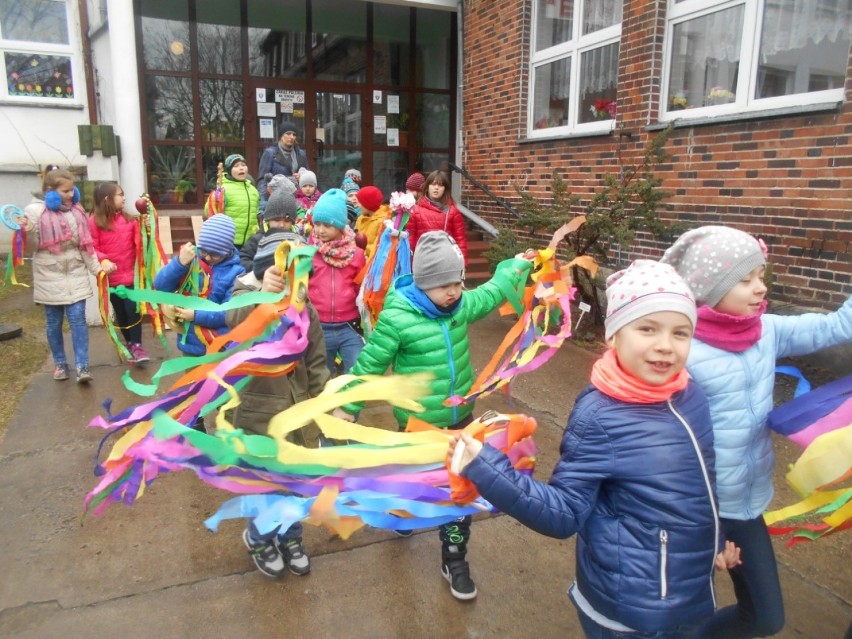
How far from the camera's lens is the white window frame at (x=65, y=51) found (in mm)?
10414

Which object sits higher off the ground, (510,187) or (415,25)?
(415,25)

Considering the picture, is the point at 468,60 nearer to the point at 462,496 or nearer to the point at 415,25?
the point at 415,25

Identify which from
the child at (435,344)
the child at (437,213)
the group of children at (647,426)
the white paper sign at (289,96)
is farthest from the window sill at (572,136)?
the child at (435,344)

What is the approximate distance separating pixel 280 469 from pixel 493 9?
9153mm

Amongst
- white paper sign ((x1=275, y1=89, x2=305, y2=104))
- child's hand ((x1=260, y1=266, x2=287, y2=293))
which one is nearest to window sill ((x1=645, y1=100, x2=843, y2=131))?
child's hand ((x1=260, y1=266, x2=287, y2=293))

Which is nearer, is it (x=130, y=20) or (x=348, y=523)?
(x=348, y=523)

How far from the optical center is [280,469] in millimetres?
1898

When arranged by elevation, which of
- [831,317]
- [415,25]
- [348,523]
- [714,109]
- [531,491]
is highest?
[415,25]

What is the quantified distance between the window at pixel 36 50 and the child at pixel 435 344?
10.3 m

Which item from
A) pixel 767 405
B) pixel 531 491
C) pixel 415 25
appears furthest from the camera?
pixel 415 25

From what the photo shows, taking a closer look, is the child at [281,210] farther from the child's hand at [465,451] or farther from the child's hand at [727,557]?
the child's hand at [727,557]

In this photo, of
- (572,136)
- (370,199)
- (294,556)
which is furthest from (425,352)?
(572,136)

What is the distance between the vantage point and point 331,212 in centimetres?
382

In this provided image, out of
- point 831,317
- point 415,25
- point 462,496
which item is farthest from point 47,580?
point 415,25
